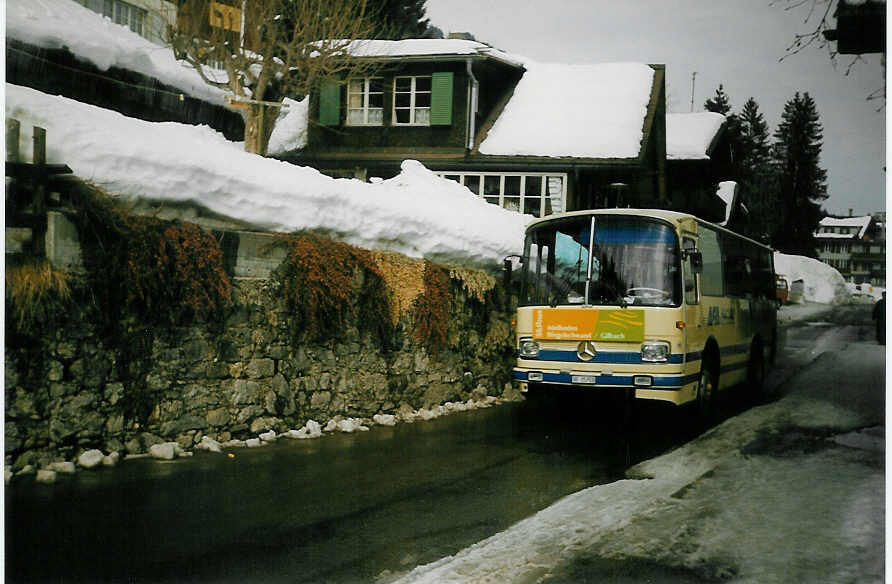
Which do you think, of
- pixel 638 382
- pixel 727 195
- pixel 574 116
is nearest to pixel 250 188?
pixel 638 382

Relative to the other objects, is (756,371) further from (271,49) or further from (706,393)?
(271,49)

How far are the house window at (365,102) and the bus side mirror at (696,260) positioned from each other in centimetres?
1065

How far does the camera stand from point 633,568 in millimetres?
4465

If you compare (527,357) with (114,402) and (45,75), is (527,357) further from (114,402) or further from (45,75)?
(45,75)

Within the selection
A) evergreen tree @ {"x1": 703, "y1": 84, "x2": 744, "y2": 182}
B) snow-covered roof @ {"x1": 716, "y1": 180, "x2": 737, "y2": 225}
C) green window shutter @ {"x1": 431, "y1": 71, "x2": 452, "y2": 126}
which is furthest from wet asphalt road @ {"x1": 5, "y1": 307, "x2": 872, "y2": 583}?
green window shutter @ {"x1": 431, "y1": 71, "x2": 452, "y2": 126}

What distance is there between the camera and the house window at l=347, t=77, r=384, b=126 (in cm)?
1821

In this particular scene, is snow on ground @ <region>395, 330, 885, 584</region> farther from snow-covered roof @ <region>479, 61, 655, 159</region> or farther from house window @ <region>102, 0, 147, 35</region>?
house window @ <region>102, 0, 147, 35</region>

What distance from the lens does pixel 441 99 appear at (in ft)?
61.8

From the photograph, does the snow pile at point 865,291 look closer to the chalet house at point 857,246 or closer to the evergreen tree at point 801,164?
the chalet house at point 857,246

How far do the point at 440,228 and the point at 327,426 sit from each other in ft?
10.2

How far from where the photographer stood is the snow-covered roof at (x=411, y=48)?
57.5 ft

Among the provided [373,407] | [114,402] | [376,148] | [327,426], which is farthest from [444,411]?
[376,148]

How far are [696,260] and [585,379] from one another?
6.09 ft

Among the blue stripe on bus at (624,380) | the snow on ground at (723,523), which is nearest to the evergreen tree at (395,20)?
the blue stripe on bus at (624,380)
